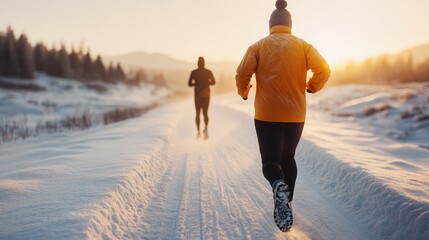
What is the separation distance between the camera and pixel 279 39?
3.07 metres

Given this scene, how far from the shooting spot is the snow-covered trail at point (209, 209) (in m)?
3.11

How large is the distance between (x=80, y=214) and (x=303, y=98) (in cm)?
253

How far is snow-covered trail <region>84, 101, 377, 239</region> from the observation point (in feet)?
10.2

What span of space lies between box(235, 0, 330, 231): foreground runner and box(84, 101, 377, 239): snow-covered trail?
70 cm

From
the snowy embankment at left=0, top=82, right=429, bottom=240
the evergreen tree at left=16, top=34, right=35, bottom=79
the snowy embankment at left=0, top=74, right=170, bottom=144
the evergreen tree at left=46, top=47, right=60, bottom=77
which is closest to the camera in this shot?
the snowy embankment at left=0, top=82, right=429, bottom=240

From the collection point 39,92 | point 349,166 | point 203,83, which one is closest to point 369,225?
point 349,166

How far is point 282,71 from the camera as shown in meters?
3.03

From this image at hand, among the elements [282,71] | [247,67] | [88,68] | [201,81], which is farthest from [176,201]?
[88,68]

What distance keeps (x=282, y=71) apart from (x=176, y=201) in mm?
2247

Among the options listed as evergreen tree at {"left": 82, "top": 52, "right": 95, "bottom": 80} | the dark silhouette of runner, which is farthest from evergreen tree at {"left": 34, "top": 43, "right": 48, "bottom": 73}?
the dark silhouette of runner

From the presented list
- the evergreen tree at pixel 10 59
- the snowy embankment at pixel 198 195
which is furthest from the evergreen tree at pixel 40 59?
the snowy embankment at pixel 198 195

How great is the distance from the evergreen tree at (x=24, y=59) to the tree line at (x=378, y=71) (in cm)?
7441

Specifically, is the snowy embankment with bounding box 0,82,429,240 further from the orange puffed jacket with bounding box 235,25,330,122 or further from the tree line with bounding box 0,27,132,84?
the tree line with bounding box 0,27,132,84

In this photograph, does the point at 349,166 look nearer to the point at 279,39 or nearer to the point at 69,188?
the point at 279,39
